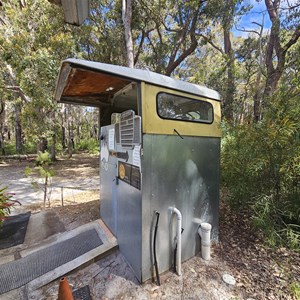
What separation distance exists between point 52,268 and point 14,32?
290 inches

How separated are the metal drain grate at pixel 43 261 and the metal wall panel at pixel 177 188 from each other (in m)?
0.92

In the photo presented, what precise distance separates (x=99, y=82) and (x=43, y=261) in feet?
6.87

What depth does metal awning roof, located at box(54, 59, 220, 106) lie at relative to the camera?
154 cm

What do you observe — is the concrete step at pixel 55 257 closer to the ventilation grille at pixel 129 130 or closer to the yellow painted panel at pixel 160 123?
the ventilation grille at pixel 129 130

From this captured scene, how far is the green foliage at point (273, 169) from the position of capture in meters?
1.89

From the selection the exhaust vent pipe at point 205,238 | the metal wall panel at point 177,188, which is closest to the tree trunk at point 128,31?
the metal wall panel at point 177,188

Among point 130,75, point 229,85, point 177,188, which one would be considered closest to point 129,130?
point 130,75

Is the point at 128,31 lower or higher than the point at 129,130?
higher

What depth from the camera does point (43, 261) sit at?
2139mm

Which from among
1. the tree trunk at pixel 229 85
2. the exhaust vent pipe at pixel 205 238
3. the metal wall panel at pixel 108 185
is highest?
the tree trunk at pixel 229 85

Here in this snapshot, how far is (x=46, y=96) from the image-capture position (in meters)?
6.14

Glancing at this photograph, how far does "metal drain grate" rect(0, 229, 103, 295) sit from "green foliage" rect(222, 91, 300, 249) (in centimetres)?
193

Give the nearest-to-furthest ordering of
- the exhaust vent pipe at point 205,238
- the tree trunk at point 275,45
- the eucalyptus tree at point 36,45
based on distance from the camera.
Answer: the exhaust vent pipe at point 205,238 < the tree trunk at point 275,45 < the eucalyptus tree at point 36,45

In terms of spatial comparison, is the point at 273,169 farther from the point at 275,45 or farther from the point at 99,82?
the point at 275,45
